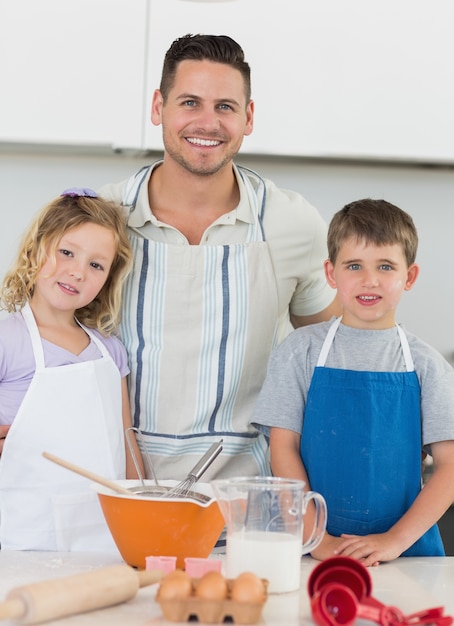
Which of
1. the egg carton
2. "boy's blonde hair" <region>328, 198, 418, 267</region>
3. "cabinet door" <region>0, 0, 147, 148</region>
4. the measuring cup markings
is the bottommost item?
the egg carton

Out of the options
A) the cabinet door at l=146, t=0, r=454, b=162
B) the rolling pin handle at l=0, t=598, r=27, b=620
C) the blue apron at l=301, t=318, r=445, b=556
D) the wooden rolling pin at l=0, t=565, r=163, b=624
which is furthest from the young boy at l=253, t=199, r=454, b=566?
the cabinet door at l=146, t=0, r=454, b=162

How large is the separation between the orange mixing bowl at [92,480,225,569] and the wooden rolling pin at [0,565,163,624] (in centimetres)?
14

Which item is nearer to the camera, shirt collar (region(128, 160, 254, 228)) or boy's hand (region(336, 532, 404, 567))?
boy's hand (region(336, 532, 404, 567))

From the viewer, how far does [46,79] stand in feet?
7.34

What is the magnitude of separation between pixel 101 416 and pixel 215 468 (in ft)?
0.83

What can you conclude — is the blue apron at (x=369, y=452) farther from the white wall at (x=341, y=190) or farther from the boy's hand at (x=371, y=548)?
the white wall at (x=341, y=190)

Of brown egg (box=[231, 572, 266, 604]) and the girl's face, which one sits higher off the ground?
the girl's face

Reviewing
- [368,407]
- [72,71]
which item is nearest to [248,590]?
[368,407]

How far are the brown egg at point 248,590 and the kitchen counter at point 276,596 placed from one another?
5 cm

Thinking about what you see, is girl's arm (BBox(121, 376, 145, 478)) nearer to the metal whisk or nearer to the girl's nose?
the girl's nose

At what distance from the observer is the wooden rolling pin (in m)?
0.92

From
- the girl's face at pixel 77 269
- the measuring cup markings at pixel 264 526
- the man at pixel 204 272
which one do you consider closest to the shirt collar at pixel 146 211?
the man at pixel 204 272

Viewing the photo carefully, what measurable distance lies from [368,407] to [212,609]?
0.62m

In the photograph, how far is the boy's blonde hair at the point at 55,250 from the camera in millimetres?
1663
